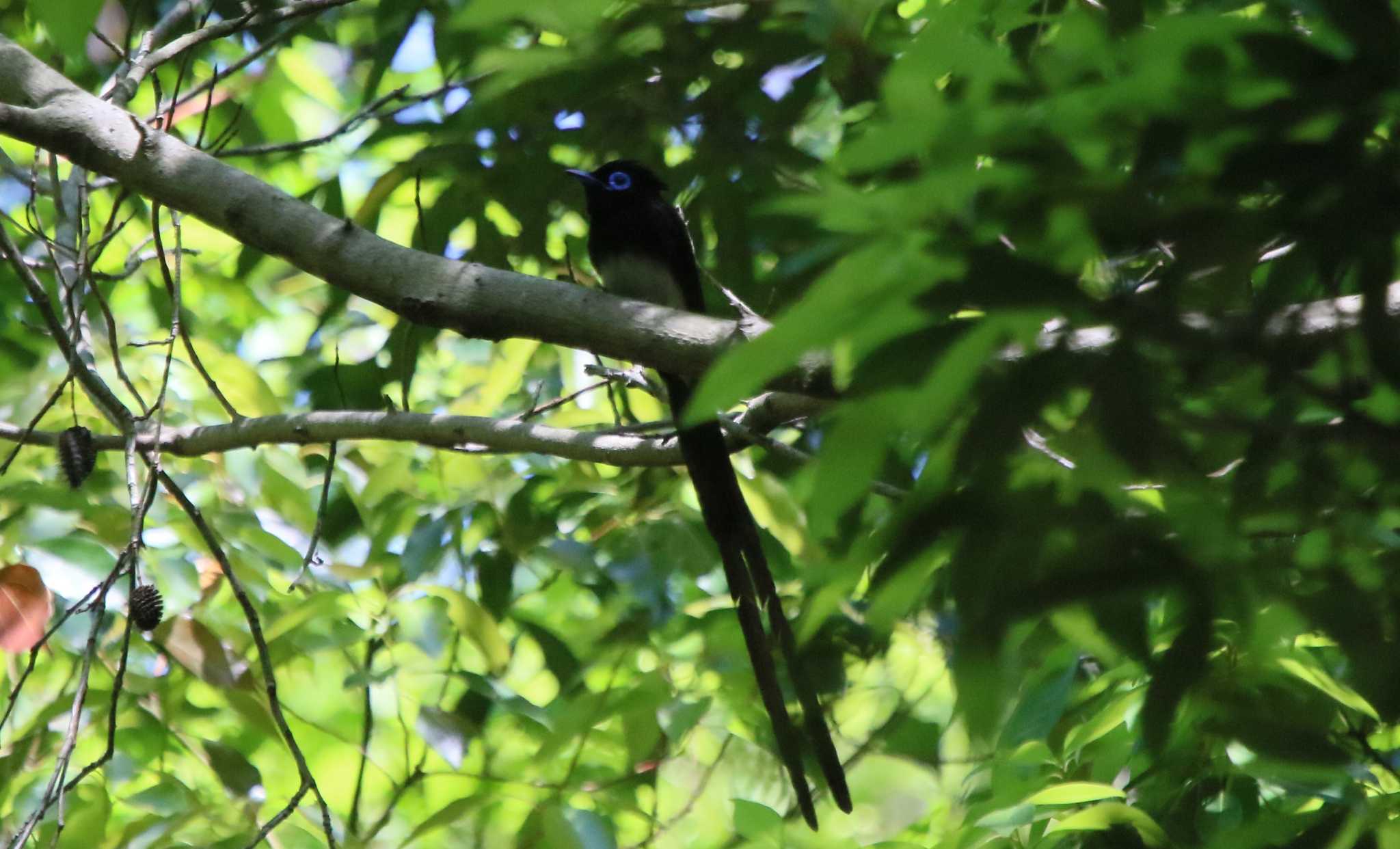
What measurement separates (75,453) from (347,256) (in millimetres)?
933

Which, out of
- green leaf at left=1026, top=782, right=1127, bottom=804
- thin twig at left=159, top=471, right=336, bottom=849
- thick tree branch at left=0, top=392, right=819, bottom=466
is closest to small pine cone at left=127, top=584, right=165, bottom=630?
thin twig at left=159, top=471, right=336, bottom=849

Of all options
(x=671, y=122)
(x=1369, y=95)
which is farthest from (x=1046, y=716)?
(x=1369, y=95)

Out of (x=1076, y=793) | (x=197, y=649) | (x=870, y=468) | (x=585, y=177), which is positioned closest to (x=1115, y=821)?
(x=1076, y=793)

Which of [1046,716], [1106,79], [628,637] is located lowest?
[1046,716]

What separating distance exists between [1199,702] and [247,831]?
1.94 meters

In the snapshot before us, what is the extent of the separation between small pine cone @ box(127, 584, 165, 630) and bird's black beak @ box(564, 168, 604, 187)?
1.31 m

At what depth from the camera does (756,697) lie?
2.91m

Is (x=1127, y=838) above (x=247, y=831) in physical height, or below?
below

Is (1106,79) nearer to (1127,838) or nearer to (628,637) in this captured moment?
(1127,838)

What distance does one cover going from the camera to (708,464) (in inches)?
109

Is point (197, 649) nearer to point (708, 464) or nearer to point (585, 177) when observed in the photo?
point (708, 464)

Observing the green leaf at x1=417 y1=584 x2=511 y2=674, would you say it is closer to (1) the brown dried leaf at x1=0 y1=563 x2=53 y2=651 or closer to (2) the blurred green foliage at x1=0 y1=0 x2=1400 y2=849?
(2) the blurred green foliage at x1=0 y1=0 x2=1400 y2=849

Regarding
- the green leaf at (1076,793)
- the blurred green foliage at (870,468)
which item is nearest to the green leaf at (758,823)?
the blurred green foliage at (870,468)

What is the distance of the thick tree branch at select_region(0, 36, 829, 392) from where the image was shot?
186 centimetres
